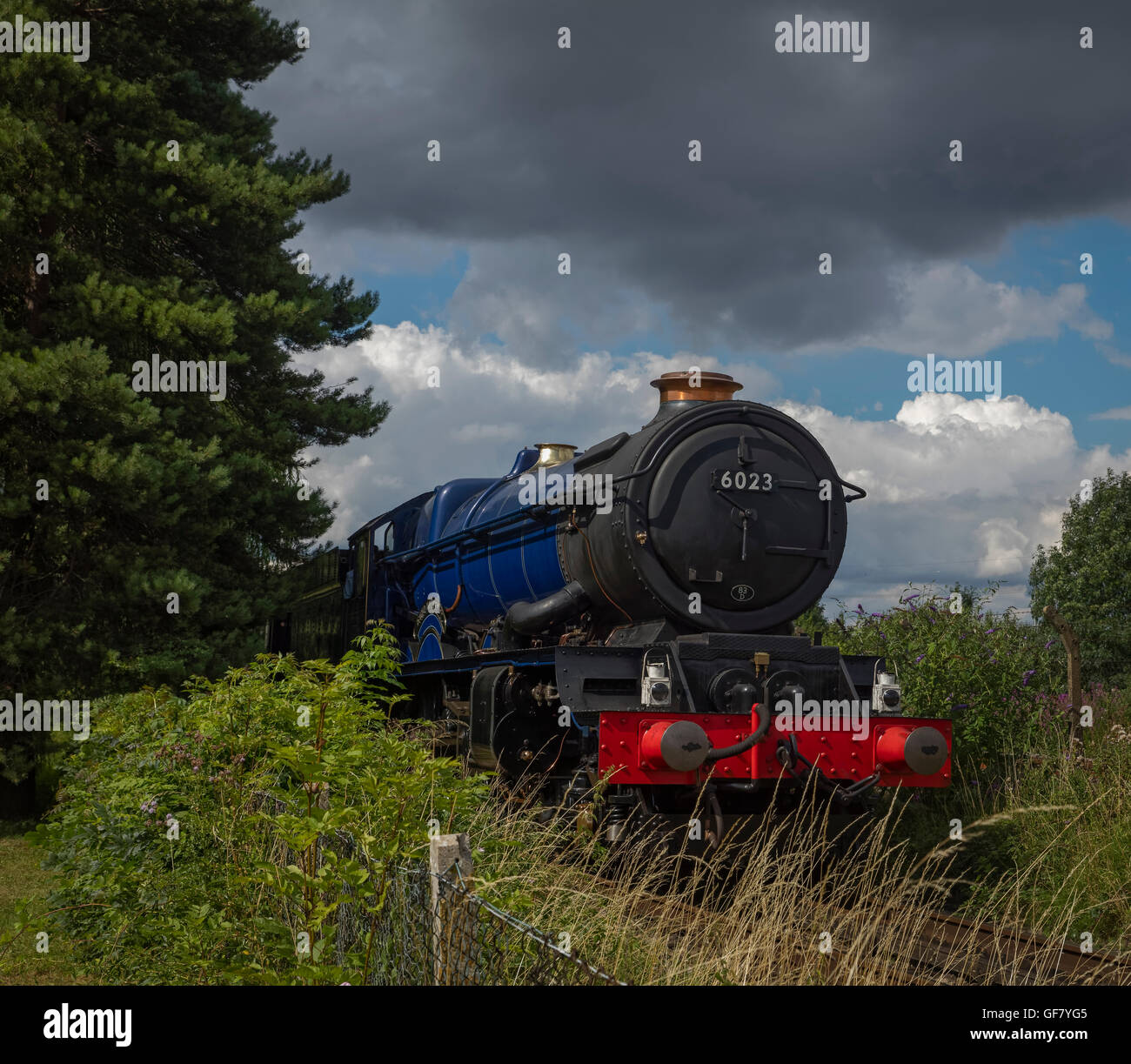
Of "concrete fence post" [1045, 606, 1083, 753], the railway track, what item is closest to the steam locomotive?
the railway track

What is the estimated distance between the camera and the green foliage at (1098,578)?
44781 mm

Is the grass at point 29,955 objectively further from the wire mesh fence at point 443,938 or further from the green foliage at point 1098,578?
the green foliage at point 1098,578

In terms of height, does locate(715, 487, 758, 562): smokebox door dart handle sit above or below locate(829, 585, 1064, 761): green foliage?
above

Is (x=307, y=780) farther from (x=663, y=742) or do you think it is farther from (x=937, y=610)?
(x=937, y=610)

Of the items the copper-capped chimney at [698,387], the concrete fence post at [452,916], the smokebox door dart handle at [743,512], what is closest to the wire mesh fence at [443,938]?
the concrete fence post at [452,916]

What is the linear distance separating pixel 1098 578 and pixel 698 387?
4309cm

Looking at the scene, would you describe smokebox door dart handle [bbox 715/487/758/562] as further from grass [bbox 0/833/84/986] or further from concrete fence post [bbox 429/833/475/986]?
grass [bbox 0/833/84/986]

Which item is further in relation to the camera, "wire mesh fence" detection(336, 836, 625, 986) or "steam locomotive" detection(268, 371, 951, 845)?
"steam locomotive" detection(268, 371, 951, 845)

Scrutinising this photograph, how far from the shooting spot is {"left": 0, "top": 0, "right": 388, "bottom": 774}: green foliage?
12.0 m

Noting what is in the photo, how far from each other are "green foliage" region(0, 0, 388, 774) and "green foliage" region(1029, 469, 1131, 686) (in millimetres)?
37671

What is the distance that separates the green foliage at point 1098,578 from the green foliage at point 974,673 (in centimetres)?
3459

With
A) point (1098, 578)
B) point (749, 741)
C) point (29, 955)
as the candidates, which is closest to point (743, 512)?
point (749, 741)

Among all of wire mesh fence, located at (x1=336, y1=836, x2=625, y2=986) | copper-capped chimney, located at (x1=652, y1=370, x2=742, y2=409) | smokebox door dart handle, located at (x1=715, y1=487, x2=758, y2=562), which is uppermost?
copper-capped chimney, located at (x1=652, y1=370, x2=742, y2=409)

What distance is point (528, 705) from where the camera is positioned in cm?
922
